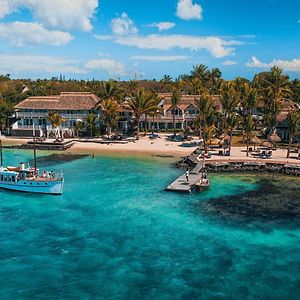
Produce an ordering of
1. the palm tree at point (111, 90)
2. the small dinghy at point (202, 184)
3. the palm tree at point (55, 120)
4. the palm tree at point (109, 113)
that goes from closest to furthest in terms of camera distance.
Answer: the small dinghy at point (202, 184), the palm tree at point (55, 120), the palm tree at point (109, 113), the palm tree at point (111, 90)

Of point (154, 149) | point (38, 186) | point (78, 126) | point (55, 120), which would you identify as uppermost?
point (55, 120)

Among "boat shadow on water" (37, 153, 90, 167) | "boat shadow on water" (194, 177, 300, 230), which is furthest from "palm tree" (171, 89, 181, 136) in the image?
"boat shadow on water" (194, 177, 300, 230)

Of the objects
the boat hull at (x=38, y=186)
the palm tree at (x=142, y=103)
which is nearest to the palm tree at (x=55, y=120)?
the palm tree at (x=142, y=103)

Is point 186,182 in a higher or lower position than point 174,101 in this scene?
lower

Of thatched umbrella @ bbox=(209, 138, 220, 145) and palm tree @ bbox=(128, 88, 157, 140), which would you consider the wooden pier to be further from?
palm tree @ bbox=(128, 88, 157, 140)

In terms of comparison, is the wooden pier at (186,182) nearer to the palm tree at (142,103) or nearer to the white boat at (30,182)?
the white boat at (30,182)

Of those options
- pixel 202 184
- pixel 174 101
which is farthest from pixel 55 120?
pixel 202 184

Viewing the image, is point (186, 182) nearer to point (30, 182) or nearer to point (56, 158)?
point (30, 182)
